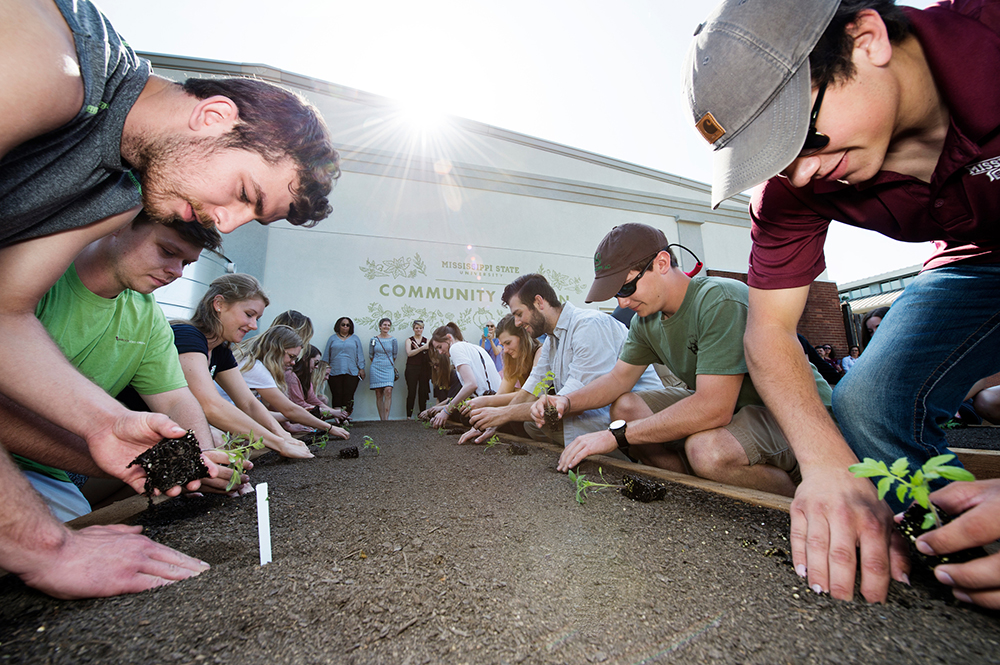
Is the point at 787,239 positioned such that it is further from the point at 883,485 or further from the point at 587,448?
the point at 587,448

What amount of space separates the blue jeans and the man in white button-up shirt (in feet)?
4.90

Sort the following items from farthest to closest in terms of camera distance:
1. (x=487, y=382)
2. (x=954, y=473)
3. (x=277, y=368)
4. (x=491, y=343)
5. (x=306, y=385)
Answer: (x=491, y=343) < (x=306, y=385) < (x=487, y=382) < (x=277, y=368) < (x=954, y=473)

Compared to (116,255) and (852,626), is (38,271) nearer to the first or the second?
(116,255)

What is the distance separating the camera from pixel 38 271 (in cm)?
105

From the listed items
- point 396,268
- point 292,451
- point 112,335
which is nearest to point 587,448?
point 292,451

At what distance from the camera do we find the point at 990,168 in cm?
93

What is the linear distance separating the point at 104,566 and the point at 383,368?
22.2ft

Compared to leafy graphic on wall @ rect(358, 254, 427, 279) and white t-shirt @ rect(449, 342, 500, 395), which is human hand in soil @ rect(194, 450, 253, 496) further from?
leafy graphic on wall @ rect(358, 254, 427, 279)

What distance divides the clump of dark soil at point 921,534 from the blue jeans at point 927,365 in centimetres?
45

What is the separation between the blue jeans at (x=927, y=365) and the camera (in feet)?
3.82

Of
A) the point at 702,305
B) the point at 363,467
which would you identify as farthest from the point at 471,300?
the point at 702,305

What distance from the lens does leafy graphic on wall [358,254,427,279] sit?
8250 mm

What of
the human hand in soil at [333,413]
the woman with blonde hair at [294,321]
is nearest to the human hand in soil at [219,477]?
the woman with blonde hair at [294,321]

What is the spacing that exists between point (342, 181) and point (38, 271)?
8.25 metres
